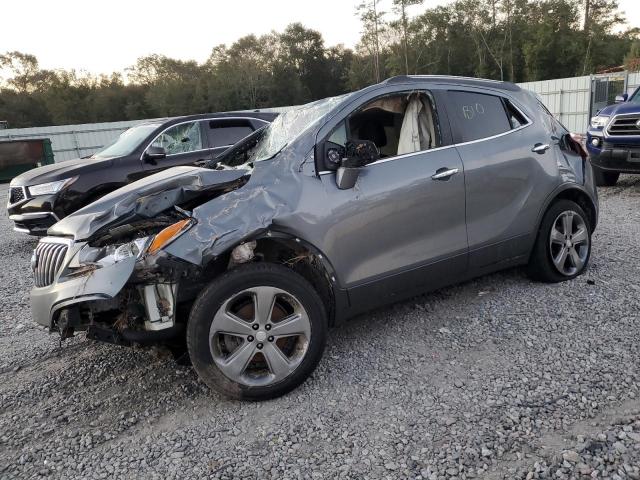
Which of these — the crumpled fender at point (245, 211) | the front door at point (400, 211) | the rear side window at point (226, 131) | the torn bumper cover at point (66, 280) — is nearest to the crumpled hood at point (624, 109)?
the rear side window at point (226, 131)

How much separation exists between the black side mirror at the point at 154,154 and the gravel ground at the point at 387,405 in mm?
3441

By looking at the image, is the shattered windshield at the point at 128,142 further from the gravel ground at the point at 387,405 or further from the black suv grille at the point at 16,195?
the gravel ground at the point at 387,405

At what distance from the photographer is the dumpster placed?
19.8 m

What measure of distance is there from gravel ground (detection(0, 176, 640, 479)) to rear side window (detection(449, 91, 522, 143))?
53.6 inches

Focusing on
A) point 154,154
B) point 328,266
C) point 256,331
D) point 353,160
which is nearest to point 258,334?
point 256,331

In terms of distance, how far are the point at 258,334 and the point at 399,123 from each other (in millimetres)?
2014

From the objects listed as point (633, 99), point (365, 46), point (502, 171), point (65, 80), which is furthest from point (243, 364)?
point (65, 80)

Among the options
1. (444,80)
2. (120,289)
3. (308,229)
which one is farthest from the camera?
(444,80)

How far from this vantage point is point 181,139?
756 centimetres

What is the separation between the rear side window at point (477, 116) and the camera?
3.80 metres

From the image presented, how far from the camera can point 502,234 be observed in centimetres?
391

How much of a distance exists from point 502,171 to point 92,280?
295 centimetres

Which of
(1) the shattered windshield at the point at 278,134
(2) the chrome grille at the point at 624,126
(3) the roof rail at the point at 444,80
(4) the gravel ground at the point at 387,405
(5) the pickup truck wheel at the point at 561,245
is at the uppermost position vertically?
(3) the roof rail at the point at 444,80

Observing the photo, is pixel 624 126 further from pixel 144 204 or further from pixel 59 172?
pixel 59 172
